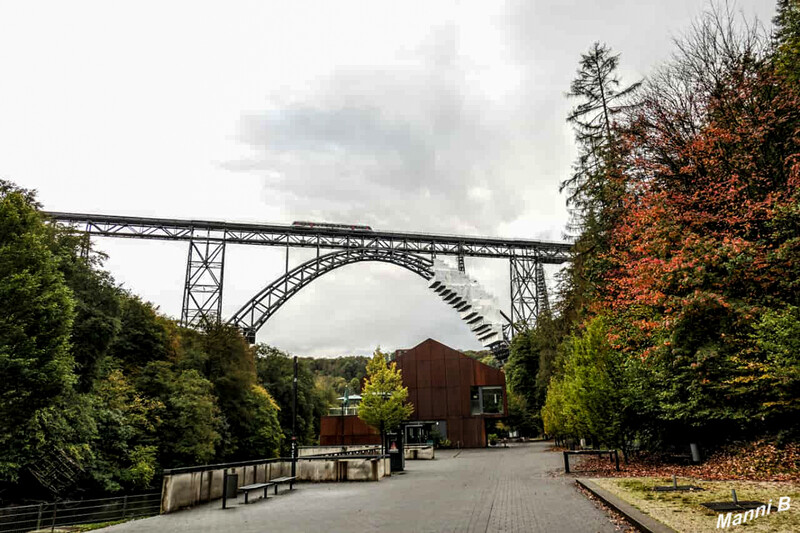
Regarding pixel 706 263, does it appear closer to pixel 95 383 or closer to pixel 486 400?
pixel 95 383

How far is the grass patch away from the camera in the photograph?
23.3ft

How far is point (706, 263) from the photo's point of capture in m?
13.6

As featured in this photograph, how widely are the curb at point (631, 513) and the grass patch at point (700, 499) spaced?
14 cm

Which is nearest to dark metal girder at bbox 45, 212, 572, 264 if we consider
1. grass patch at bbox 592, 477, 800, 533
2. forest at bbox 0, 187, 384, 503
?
forest at bbox 0, 187, 384, 503

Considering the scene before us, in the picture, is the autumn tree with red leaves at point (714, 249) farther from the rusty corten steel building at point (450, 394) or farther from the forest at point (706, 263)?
the rusty corten steel building at point (450, 394)

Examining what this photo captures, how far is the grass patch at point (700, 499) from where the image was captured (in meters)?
7.10

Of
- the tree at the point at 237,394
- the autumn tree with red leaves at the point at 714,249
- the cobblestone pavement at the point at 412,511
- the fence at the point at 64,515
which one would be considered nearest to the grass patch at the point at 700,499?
the cobblestone pavement at the point at 412,511

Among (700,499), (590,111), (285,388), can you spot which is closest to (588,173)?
(590,111)

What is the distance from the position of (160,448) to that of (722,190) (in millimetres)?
29453

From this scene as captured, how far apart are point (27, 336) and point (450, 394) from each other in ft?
100

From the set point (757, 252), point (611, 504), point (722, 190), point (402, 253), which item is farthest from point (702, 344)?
point (402, 253)

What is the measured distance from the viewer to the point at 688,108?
1889 centimetres

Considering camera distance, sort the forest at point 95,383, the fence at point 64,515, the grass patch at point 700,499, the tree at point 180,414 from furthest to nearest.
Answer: the tree at point 180,414, the forest at point 95,383, the fence at point 64,515, the grass patch at point 700,499

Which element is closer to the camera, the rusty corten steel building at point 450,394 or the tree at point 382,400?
the tree at point 382,400
